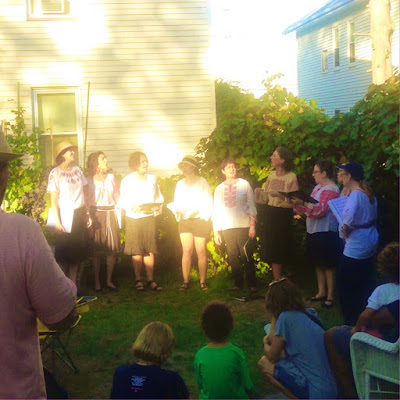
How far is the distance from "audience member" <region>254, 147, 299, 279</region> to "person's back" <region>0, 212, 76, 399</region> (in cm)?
556

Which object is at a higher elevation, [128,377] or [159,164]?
[159,164]

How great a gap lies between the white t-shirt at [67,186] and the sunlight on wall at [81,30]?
166 inches

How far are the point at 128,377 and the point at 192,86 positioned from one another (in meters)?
8.97

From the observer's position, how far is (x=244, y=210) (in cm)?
812

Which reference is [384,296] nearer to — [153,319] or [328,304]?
[328,304]

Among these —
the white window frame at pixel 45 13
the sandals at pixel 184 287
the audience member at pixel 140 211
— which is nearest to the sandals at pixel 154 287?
the audience member at pixel 140 211

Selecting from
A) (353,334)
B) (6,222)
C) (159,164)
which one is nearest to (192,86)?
(159,164)

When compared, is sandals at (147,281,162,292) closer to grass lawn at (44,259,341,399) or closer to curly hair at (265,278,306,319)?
grass lawn at (44,259,341,399)

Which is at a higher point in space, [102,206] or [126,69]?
[126,69]

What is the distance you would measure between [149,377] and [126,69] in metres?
9.04

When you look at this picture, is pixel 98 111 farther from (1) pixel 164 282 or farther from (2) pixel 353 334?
(2) pixel 353 334

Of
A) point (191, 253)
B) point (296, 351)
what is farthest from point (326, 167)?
point (296, 351)

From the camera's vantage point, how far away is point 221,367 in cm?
386

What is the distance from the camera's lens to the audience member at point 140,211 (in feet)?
27.7
